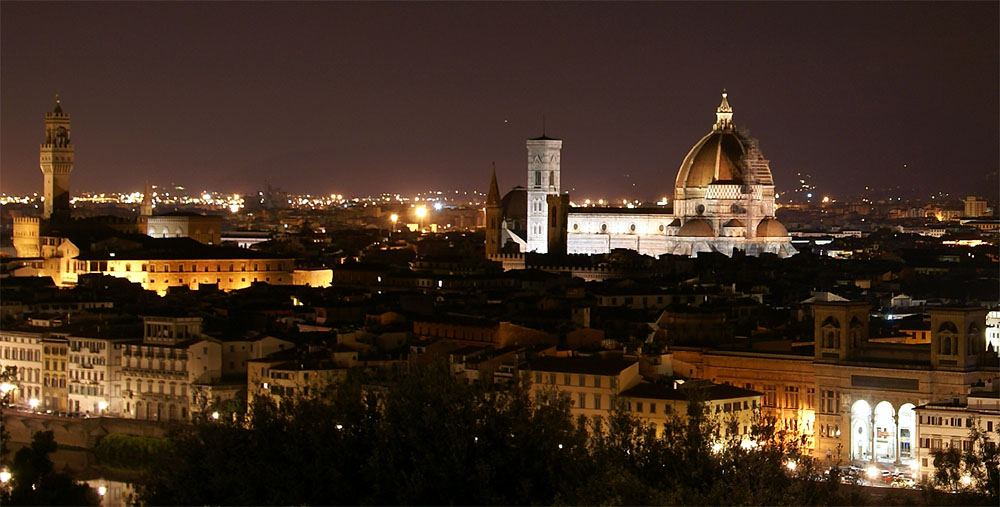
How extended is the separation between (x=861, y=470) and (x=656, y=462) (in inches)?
194

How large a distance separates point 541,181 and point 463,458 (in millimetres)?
50980

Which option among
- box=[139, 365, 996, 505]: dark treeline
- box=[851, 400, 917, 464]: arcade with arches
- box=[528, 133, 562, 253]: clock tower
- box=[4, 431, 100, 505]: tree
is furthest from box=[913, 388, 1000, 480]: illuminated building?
box=[528, 133, 562, 253]: clock tower

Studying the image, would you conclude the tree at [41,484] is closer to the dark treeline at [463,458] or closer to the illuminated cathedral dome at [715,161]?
the dark treeline at [463,458]

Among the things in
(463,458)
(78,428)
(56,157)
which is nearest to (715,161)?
(56,157)

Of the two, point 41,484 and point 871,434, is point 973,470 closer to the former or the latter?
point 871,434

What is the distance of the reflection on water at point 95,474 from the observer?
109ft

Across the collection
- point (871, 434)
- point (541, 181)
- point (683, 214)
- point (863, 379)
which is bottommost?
point (871, 434)

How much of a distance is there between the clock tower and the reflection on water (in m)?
41.2

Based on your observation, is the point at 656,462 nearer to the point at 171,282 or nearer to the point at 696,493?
the point at 696,493

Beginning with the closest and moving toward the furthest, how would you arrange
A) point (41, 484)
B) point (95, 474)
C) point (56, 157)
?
point (41, 484) < point (95, 474) < point (56, 157)

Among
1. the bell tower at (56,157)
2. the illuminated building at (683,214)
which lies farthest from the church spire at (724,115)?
the bell tower at (56,157)

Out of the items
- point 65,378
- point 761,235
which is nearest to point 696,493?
point 65,378

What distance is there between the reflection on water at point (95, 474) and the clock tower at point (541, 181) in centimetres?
4123

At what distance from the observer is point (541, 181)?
78.4m
